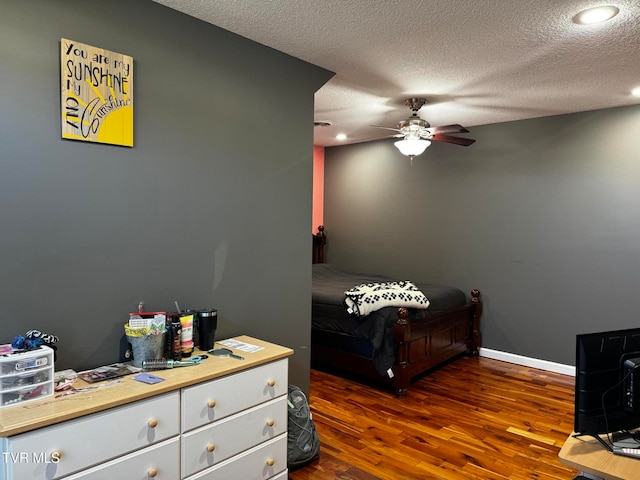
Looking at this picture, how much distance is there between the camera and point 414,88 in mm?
3428

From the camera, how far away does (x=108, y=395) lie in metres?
1.63

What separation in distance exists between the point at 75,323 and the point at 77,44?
1.22 metres

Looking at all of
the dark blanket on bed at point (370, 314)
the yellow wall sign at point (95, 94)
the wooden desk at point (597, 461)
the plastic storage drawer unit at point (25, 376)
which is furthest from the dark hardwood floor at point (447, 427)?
the yellow wall sign at point (95, 94)

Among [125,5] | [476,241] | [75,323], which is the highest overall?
[125,5]

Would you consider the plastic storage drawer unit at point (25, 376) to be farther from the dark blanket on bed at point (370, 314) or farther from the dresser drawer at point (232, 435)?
the dark blanket on bed at point (370, 314)

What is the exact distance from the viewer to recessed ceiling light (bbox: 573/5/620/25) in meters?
2.11

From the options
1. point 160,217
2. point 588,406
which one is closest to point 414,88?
point 160,217

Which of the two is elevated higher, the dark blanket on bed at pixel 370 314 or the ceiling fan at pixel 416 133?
the ceiling fan at pixel 416 133

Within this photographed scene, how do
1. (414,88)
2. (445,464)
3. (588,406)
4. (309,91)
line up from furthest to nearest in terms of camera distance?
(414,88) → (309,91) → (445,464) → (588,406)

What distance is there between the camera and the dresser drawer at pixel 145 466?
1.57 metres

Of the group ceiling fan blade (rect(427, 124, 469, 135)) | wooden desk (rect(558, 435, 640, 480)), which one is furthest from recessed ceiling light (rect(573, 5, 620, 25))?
wooden desk (rect(558, 435, 640, 480))

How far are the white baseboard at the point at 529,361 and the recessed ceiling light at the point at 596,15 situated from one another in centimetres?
318

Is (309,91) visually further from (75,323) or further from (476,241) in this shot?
(476,241)

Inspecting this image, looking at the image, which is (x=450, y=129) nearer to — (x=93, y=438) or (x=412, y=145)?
(x=412, y=145)
